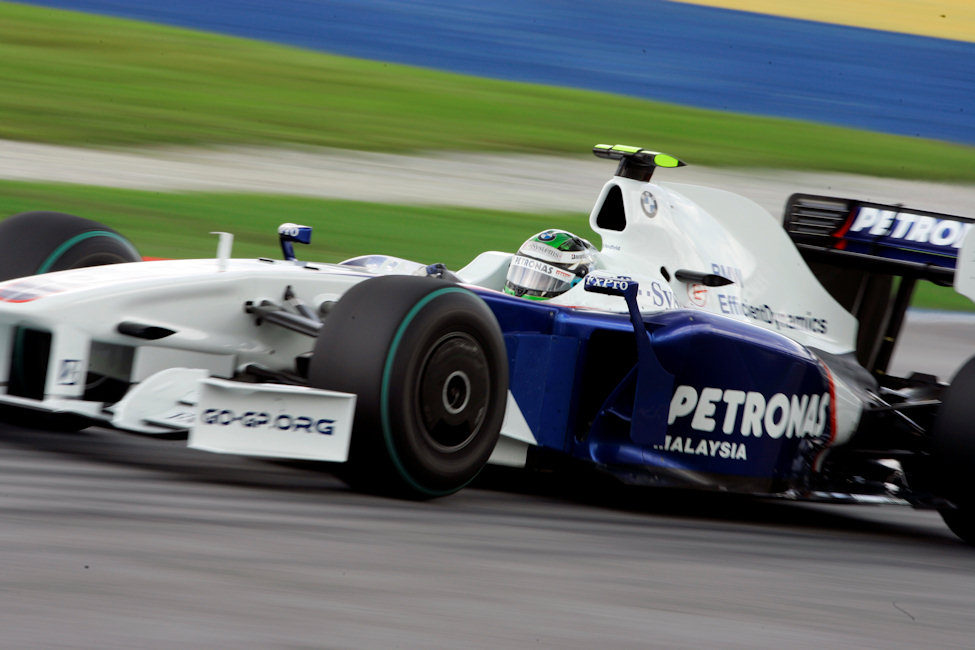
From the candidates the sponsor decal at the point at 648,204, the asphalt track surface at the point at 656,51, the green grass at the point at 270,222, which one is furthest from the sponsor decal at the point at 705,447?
the asphalt track surface at the point at 656,51

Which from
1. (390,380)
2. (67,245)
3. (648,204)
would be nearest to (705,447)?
(648,204)

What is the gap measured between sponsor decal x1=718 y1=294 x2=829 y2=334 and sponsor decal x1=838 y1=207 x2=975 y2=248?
23.0 inches

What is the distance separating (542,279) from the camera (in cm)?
525

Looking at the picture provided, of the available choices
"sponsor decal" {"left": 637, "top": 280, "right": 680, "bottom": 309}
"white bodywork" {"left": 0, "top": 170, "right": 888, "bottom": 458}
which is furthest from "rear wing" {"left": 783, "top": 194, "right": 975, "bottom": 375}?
"sponsor decal" {"left": 637, "top": 280, "right": 680, "bottom": 309}

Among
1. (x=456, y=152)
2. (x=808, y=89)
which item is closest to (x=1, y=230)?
(x=456, y=152)

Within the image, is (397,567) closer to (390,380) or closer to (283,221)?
(390,380)

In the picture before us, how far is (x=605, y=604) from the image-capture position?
354 cm

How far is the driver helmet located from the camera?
5.25 meters

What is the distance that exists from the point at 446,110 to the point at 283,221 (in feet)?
24.9

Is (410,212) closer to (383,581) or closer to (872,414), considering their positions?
→ (872,414)

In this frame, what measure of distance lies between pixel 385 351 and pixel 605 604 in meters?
1.03

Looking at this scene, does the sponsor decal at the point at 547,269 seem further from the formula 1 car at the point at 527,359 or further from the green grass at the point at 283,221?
the green grass at the point at 283,221

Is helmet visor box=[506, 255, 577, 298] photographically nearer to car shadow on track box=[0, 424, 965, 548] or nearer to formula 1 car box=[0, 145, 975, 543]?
formula 1 car box=[0, 145, 975, 543]

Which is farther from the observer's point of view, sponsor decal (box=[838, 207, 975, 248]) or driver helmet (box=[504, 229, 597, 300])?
sponsor decal (box=[838, 207, 975, 248])
